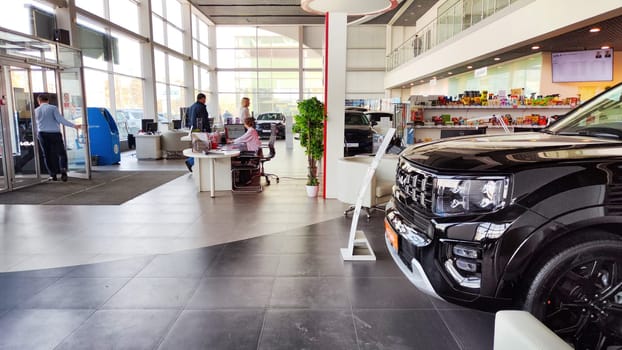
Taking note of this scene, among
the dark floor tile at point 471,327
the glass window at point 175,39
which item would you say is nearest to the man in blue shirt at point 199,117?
the dark floor tile at point 471,327

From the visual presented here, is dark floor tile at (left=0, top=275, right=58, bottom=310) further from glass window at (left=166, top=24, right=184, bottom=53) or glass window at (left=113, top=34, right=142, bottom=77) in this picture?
glass window at (left=166, top=24, right=184, bottom=53)

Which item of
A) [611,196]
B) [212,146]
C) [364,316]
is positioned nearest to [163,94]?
[212,146]

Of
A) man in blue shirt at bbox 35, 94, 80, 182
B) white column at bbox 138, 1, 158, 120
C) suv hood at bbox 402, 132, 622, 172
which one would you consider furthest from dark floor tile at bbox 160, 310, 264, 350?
white column at bbox 138, 1, 158, 120

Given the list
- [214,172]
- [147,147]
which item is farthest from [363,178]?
[147,147]

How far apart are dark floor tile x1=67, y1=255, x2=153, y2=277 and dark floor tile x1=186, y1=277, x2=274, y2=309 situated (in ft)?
2.33

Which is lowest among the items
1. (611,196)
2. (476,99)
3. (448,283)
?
(448,283)

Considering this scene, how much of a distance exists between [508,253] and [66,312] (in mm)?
2740

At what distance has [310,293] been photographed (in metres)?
2.89

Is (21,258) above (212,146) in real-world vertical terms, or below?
below

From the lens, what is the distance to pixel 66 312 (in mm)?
2623

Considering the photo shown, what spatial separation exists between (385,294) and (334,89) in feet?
11.7

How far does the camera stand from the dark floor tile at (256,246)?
3.76m

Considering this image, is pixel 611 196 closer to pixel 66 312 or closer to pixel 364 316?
pixel 364 316

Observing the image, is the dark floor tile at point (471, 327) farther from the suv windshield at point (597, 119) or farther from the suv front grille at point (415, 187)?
the suv windshield at point (597, 119)
